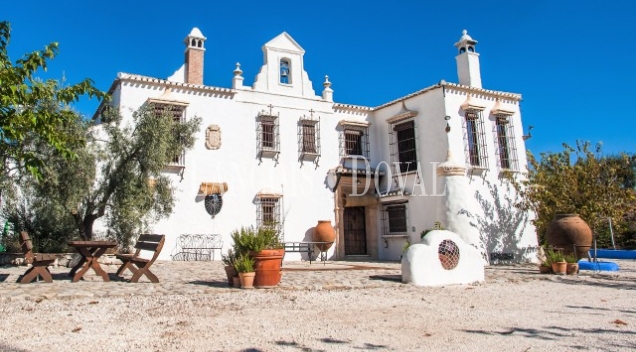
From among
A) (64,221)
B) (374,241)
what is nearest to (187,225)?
(64,221)

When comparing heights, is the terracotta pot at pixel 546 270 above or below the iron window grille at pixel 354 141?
below

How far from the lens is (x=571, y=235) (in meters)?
12.5

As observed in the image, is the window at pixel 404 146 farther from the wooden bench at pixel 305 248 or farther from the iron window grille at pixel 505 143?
the wooden bench at pixel 305 248

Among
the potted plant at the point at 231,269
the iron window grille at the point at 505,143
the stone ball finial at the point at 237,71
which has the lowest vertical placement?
the potted plant at the point at 231,269

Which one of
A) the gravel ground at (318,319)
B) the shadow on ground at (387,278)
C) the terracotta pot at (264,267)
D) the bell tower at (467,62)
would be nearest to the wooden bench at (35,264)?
the gravel ground at (318,319)

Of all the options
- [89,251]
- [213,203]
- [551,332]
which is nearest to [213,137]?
[213,203]

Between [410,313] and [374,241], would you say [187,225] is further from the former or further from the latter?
[410,313]

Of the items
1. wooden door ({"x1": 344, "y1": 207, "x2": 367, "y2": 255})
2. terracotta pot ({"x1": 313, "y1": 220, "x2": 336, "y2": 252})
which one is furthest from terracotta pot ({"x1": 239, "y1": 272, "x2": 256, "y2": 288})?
wooden door ({"x1": 344, "y1": 207, "x2": 367, "y2": 255})

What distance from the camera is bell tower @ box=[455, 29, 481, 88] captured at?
1778 cm

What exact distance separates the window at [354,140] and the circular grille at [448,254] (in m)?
8.91

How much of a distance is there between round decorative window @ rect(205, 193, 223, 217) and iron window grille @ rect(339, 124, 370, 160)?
16.3 feet

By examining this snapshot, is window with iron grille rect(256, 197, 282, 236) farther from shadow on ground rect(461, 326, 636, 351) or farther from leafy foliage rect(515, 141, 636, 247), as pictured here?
shadow on ground rect(461, 326, 636, 351)

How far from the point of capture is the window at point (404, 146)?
17.0 metres

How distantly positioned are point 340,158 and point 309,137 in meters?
1.40
